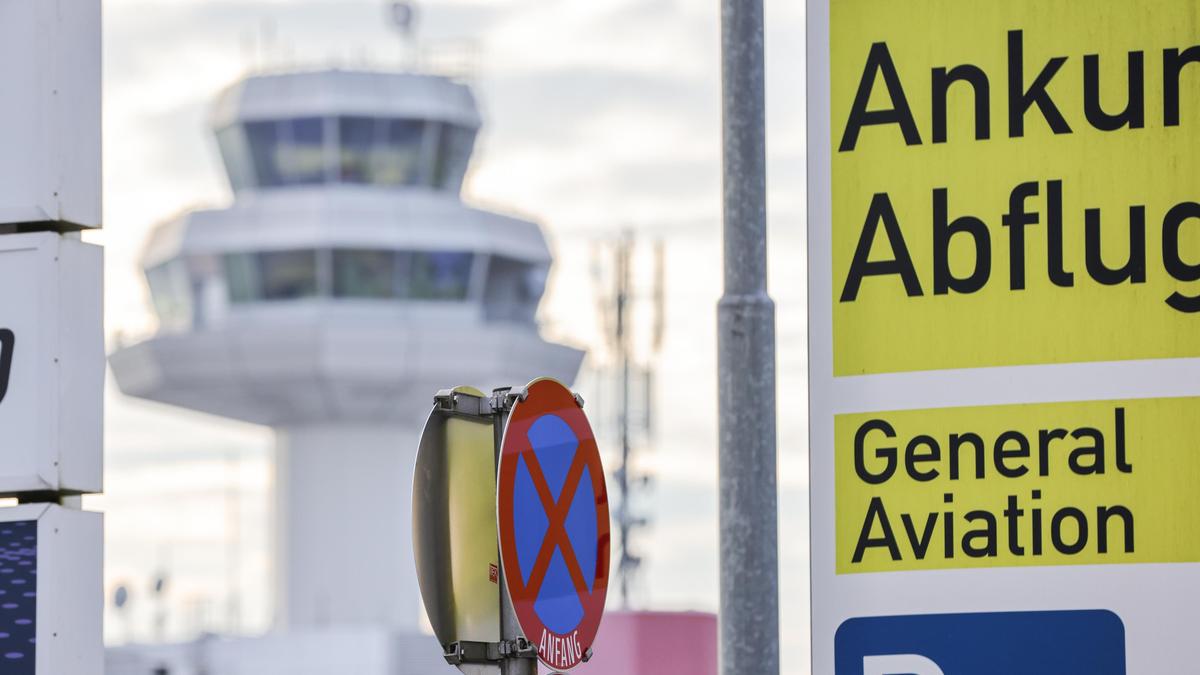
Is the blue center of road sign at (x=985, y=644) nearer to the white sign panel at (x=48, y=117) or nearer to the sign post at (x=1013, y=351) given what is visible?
the sign post at (x=1013, y=351)

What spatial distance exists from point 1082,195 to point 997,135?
209 mm

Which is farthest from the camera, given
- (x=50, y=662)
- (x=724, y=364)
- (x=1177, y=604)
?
(x=50, y=662)

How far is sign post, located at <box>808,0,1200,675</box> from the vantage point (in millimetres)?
4285

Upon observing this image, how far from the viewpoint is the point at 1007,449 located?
14.2 ft

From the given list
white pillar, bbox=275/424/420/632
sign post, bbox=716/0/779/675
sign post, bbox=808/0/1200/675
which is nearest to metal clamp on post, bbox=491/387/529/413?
sign post, bbox=808/0/1200/675

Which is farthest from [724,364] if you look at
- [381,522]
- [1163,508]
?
[381,522]

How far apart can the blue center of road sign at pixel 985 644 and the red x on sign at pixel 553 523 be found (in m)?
0.82

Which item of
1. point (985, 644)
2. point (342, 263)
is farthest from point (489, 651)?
point (342, 263)

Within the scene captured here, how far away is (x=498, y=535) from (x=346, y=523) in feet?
189

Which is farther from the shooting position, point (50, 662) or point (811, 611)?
point (50, 662)

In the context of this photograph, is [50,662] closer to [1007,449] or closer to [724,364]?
[724,364]

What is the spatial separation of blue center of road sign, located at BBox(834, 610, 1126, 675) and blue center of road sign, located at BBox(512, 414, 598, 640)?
845 millimetres

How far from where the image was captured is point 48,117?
267 inches

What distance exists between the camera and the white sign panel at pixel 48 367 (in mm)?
6535
